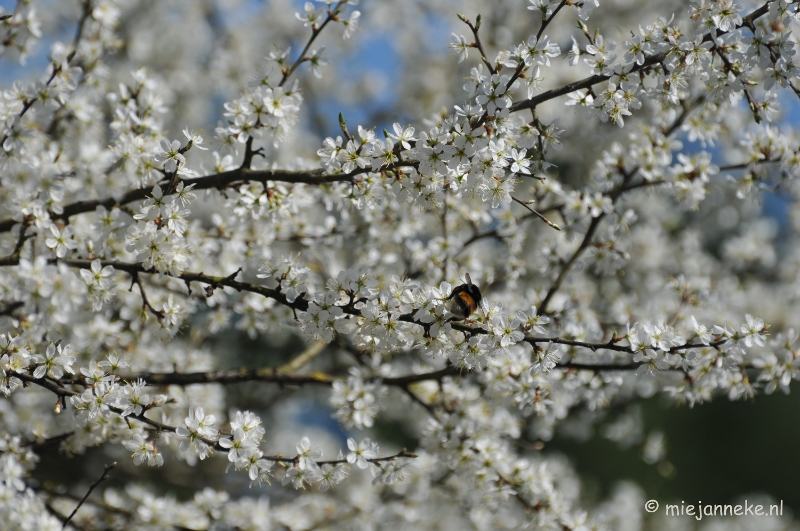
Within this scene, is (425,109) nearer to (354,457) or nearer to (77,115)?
(77,115)

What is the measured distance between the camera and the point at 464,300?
2.56 m

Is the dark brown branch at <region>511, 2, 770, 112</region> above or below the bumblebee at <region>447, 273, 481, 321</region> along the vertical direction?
above

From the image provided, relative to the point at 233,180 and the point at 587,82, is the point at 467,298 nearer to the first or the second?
the point at 587,82

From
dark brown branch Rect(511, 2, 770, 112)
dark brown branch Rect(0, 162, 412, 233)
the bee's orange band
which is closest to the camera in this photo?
the bee's orange band

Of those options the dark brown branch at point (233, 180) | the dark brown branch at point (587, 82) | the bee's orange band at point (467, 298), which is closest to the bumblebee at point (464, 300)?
the bee's orange band at point (467, 298)

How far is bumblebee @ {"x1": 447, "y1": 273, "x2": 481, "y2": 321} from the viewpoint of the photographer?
2.56m

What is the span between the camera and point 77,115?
12.8 ft

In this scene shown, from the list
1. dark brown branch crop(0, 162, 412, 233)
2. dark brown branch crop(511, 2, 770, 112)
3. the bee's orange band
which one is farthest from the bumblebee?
dark brown branch crop(511, 2, 770, 112)

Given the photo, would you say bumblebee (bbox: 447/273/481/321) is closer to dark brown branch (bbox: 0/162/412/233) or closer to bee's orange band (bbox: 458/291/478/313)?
bee's orange band (bbox: 458/291/478/313)

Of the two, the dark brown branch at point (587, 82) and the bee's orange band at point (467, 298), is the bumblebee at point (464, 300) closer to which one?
the bee's orange band at point (467, 298)

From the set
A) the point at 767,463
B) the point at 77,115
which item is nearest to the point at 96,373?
the point at 77,115

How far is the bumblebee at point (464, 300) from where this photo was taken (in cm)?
256

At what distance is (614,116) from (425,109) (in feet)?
25.2

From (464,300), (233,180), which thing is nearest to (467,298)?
(464,300)
